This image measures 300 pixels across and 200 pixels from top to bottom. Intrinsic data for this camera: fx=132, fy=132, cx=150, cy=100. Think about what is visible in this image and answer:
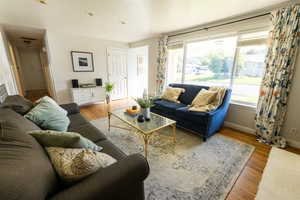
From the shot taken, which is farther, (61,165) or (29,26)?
(29,26)

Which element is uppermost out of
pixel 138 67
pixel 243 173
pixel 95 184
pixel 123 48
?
pixel 123 48

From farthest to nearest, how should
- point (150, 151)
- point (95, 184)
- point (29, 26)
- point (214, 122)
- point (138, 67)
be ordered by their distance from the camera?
point (138, 67) → point (29, 26) → point (214, 122) → point (150, 151) → point (95, 184)

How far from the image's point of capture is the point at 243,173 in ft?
5.36

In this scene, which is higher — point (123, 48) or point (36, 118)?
point (123, 48)

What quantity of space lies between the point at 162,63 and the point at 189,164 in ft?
9.66

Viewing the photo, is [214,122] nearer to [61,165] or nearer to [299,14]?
[299,14]

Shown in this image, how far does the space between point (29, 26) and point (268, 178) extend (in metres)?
5.36

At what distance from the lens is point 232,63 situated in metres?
2.78

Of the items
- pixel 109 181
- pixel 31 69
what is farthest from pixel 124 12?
pixel 31 69

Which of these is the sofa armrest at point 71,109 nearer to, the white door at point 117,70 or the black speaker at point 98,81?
the black speaker at point 98,81

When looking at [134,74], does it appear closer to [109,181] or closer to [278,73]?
[278,73]

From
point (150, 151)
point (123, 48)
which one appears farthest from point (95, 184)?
point (123, 48)

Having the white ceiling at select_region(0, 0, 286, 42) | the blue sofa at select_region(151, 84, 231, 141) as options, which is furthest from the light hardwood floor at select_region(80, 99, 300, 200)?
the white ceiling at select_region(0, 0, 286, 42)

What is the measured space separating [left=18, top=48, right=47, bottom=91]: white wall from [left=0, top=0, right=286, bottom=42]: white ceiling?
4680 millimetres
